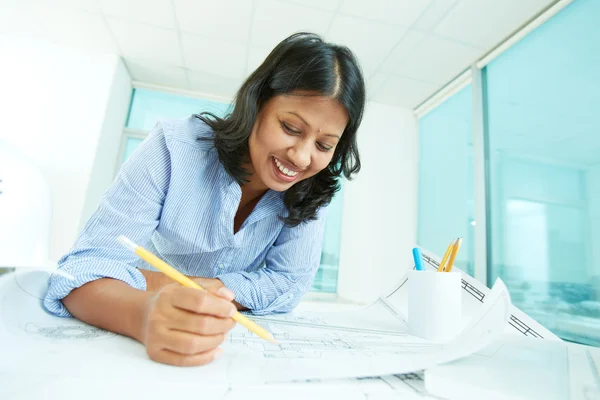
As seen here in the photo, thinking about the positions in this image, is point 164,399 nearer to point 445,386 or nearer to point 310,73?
point 445,386

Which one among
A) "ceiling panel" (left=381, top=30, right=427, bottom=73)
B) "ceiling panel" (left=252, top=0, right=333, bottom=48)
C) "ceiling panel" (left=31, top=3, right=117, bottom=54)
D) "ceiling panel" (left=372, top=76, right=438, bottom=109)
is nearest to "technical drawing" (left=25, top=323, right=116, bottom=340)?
"ceiling panel" (left=252, top=0, right=333, bottom=48)

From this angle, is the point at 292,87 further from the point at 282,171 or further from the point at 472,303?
the point at 472,303

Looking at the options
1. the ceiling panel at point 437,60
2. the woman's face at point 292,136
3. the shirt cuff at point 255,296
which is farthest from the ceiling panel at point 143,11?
the shirt cuff at point 255,296

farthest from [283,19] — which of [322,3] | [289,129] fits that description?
[289,129]

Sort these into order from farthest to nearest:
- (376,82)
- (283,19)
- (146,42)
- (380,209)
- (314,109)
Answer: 1. (380,209)
2. (376,82)
3. (146,42)
4. (283,19)
5. (314,109)

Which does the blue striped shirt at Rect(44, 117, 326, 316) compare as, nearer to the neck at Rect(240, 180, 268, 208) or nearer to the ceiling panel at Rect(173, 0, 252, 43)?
the neck at Rect(240, 180, 268, 208)

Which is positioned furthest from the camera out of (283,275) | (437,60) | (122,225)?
(437,60)

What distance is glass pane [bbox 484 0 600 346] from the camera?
1525mm

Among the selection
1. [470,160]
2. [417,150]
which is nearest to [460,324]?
[470,160]

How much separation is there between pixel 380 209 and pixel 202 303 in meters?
2.83

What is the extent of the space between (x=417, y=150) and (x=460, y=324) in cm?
275

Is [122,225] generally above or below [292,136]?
below

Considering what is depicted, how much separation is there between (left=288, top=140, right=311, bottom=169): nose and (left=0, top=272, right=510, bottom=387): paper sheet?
33cm

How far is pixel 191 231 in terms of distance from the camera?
2.27ft
